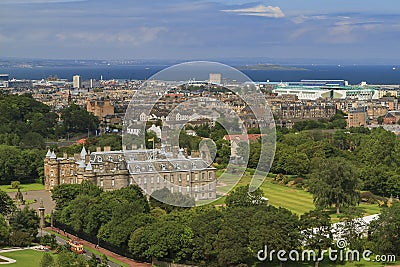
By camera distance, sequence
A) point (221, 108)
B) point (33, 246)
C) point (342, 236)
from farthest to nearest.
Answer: point (221, 108) < point (33, 246) < point (342, 236)

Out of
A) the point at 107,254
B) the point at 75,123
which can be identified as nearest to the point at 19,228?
the point at 107,254

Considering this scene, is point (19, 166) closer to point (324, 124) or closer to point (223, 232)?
point (223, 232)

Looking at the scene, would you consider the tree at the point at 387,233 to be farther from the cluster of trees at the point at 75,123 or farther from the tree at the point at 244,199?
the cluster of trees at the point at 75,123

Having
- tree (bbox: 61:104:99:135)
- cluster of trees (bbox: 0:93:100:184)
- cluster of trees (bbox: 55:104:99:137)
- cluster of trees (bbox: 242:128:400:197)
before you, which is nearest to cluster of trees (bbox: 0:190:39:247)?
cluster of trees (bbox: 242:128:400:197)

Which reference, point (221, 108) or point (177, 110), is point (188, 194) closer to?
point (177, 110)

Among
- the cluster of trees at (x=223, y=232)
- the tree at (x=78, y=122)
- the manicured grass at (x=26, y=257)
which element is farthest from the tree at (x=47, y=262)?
the tree at (x=78, y=122)

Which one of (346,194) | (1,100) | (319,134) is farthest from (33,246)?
(1,100)
